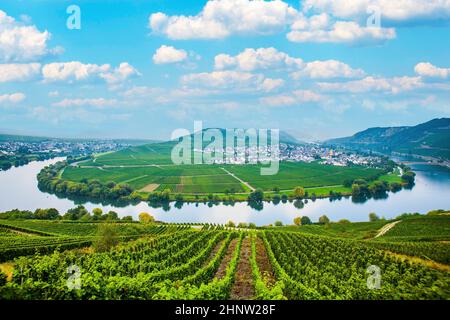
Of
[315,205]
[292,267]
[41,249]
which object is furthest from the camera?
[315,205]

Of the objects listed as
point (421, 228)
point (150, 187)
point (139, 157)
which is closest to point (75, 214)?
point (150, 187)

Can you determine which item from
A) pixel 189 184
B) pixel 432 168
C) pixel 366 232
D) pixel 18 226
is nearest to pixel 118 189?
pixel 189 184

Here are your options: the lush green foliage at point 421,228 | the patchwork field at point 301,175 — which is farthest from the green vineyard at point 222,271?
the patchwork field at point 301,175

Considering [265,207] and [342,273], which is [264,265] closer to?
[342,273]

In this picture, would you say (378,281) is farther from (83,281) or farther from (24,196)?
(24,196)
